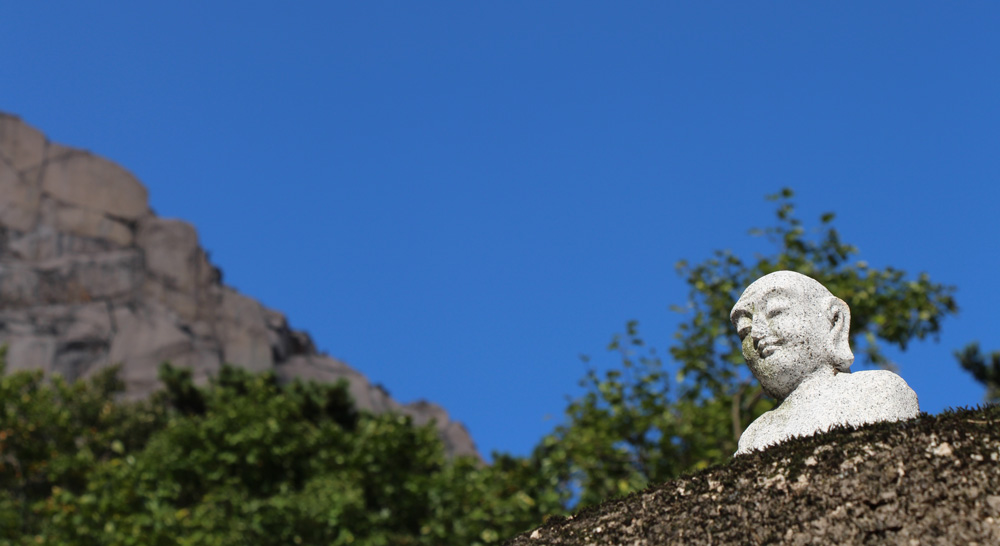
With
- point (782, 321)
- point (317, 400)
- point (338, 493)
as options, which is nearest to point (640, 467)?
point (338, 493)

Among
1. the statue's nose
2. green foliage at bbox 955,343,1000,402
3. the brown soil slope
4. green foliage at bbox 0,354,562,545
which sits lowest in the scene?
the brown soil slope

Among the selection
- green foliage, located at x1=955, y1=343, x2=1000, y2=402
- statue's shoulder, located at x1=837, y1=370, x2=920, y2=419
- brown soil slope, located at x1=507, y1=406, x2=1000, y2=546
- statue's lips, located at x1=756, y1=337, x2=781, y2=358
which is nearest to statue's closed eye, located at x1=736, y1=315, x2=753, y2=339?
statue's lips, located at x1=756, y1=337, x2=781, y2=358

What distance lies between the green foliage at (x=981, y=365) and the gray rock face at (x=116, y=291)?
28.4 metres

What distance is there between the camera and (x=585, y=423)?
1670 cm

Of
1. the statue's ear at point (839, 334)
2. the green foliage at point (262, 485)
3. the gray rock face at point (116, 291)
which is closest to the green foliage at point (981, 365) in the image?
the green foliage at point (262, 485)

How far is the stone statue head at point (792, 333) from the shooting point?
20.2ft

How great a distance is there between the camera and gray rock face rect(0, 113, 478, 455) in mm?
49875

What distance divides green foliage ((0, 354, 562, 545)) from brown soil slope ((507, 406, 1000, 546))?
11.0 meters

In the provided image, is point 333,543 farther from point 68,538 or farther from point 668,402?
point 668,402

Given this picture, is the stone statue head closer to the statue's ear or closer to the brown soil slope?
the statue's ear

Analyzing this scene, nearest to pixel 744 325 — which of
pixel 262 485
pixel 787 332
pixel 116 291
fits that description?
pixel 787 332

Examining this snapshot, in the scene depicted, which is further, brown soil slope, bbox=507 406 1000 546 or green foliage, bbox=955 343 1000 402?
green foliage, bbox=955 343 1000 402

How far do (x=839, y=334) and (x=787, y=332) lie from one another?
13.9 inches

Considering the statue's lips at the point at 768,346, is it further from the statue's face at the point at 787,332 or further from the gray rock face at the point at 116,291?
the gray rock face at the point at 116,291
